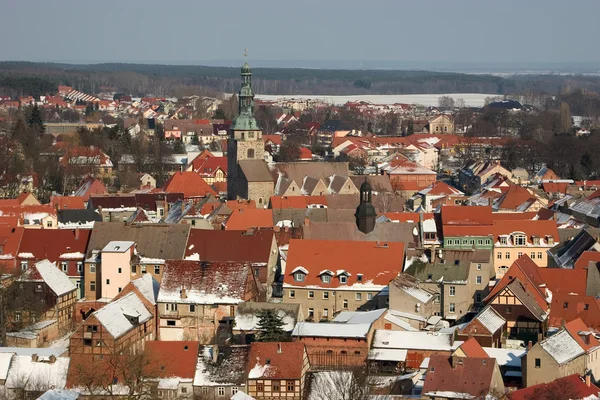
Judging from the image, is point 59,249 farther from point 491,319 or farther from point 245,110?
point 245,110

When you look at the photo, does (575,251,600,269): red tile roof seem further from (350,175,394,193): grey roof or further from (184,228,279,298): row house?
(350,175,394,193): grey roof

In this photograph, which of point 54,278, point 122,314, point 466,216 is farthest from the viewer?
point 466,216

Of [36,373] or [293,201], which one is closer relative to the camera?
[36,373]

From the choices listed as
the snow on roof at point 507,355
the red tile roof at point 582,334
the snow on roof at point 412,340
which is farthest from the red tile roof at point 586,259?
the snow on roof at point 412,340

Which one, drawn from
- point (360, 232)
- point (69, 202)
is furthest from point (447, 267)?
point (69, 202)

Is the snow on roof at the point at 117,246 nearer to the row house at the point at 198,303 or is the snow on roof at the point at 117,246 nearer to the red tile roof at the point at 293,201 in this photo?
the row house at the point at 198,303

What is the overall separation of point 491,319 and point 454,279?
5419mm

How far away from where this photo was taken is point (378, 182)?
9194cm

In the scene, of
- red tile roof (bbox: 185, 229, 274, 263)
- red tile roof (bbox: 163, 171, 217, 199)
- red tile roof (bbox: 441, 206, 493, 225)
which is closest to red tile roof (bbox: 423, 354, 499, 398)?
red tile roof (bbox: 185, 229, 274, 263)

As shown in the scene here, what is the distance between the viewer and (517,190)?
278 ft

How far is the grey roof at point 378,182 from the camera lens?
297ft

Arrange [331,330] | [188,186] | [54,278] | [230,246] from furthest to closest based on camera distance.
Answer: [188,186] → [230,246] → [54,278] → [331,330]

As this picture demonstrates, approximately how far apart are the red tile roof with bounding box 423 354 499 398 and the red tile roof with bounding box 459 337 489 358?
1657 millimetres

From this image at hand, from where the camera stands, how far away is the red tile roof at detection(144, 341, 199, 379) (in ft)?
145
